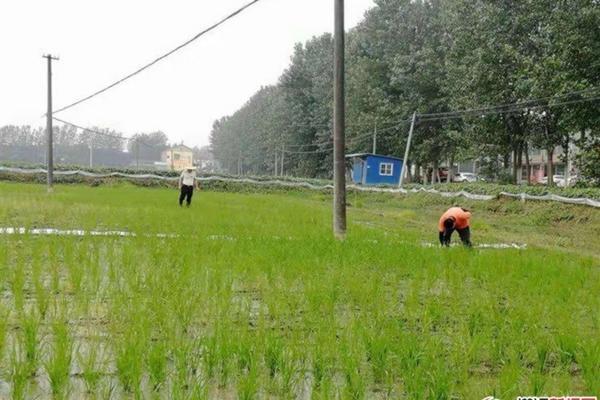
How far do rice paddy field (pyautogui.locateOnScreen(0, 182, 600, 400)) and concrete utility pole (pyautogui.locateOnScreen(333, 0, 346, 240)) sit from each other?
1.43 metres

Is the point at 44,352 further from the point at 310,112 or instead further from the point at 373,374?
the point at 310,112

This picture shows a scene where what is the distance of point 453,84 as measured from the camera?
978 inches

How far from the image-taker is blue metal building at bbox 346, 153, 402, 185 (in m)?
30.7

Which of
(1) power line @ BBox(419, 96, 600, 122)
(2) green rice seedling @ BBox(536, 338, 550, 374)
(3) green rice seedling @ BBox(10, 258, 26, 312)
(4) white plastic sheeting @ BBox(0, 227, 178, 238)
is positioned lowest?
(2) green rice seedling @ BBox(536, 338, 550, 374)

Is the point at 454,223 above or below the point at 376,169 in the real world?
below

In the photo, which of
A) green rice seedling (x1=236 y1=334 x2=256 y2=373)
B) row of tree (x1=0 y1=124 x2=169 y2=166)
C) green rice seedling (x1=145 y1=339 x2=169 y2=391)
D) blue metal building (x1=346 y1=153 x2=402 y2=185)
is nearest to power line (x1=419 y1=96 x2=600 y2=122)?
blue metal building (x1=346 y1=153 x2=402 y2=185)

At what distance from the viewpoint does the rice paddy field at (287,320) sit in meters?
2.52

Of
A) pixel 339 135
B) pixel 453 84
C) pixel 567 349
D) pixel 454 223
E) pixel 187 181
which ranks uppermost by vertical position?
pixel 453 84

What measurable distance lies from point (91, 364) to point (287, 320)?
4.76 feet

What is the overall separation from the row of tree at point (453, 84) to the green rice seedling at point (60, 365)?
54.4ft

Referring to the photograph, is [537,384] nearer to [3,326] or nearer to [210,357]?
[210,357]

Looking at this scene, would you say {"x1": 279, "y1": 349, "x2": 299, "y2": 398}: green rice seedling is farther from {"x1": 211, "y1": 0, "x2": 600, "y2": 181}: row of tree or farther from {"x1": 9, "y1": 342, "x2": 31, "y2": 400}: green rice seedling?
{"x1": 211, "y1": 0, "x2": 600, "y2": 181}: row of tree

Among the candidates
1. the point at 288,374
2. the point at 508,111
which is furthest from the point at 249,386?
the point at 508,111

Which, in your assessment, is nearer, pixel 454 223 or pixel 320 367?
pixel 320 367
